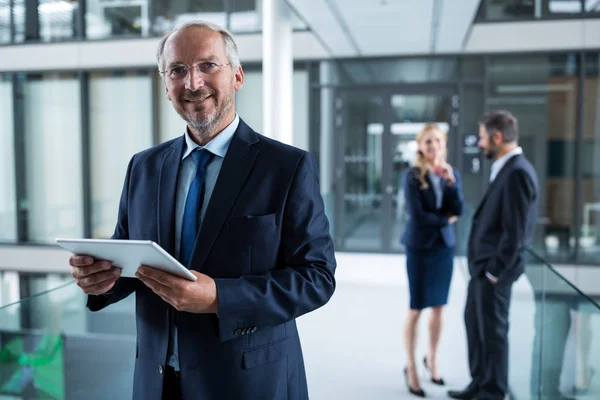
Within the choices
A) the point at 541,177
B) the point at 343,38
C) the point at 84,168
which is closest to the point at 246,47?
the point at 343,38

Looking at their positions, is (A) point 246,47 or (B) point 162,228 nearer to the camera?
(B) point 162,228

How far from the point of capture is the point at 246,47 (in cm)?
834

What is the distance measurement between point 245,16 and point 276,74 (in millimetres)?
4151

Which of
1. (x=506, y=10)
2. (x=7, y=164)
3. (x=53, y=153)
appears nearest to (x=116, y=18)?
(x=53, y=153)

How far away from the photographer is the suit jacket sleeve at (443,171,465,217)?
11.5ft

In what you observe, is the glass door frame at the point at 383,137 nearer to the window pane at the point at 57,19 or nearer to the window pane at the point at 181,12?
the window pane at the point at 181,12

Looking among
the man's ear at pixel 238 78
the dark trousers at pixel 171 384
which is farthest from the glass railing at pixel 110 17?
the dark trousers at pixel 171 384

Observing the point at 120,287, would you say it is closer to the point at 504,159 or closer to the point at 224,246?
the point at 224,246

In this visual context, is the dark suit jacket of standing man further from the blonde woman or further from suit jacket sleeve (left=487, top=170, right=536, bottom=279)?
the blonde woman

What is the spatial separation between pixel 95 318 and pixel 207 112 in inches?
106

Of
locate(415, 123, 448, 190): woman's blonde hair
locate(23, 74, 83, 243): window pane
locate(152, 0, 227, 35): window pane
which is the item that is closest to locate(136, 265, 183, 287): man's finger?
locate(415, 123, 448, 190): woman's blonde hair

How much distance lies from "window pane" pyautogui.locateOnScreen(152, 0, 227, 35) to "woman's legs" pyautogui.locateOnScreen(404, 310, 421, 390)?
249 inches

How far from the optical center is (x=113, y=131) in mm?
8977

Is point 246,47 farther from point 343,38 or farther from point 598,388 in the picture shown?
point 598,388
